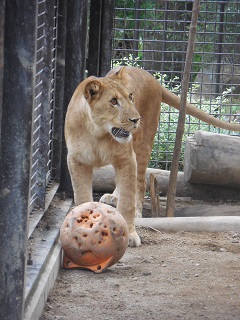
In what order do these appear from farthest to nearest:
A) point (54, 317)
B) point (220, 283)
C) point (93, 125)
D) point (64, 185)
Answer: point (64, 185), point (93, 125), point (220, 283), point (54, 317)

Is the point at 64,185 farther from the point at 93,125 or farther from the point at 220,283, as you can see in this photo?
the point at 220,283

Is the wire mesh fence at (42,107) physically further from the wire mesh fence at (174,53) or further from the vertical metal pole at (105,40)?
the wire mesh fence at (174,53)

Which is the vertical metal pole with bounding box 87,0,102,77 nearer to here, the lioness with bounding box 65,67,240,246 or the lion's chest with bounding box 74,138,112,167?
the lioness with bounding box 65,67,240,246

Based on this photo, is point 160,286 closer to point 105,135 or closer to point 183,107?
point 105,135

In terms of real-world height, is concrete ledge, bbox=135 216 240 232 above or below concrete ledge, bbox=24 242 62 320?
below

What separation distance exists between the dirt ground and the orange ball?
0.11m

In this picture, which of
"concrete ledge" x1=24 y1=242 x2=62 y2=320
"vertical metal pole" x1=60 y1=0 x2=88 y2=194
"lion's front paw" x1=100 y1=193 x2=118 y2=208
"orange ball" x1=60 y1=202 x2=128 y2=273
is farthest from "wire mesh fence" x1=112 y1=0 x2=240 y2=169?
"concrete ledge" x1=24 y1=242 x2=62 y2=320

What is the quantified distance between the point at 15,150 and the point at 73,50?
10.9 feet

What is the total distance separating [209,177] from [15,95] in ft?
14.7

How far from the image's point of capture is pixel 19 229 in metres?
3.14

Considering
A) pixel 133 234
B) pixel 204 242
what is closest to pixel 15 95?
pixel 133 234

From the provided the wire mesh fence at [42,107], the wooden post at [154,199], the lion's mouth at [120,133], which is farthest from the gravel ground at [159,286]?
the wooden post at [154,199]

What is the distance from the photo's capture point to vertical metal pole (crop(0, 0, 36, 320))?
3.01 m

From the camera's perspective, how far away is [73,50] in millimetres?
6297
